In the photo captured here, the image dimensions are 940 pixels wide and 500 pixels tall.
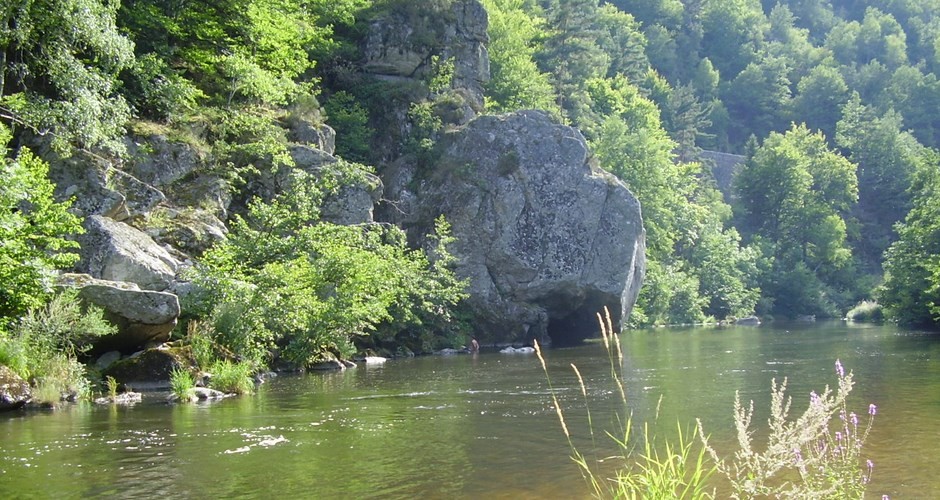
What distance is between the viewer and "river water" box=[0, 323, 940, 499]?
1036 centimetres

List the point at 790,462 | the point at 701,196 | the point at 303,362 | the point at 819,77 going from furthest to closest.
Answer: the point at 819,77
the point at 701,196
the point at 303,362
the point at 790,462

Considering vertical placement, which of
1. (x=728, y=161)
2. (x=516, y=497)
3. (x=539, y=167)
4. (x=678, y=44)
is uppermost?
(x=678, y=44)

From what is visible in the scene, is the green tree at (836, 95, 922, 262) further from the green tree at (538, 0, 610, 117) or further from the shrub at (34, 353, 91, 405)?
the shrub at (34, 353, 91, 405)

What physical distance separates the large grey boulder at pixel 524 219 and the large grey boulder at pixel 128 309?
62.4 ft

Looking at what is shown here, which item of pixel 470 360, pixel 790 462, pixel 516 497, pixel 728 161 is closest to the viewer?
pixel 790 462

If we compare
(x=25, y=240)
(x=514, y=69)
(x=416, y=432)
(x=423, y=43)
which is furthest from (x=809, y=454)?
(x=514, y=69)

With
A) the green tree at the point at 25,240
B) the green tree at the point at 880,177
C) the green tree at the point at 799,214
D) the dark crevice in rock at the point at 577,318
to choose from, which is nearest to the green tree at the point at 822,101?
the green tree at the point at 880,177

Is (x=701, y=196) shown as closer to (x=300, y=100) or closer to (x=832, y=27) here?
(x=300, y=100)

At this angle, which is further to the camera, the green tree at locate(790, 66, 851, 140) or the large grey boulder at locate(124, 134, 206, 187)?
the green tree at locate(790, 66, 851, 140)

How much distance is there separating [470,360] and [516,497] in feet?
67.1

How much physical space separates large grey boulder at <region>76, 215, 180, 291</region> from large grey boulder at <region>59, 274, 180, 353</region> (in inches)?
70.1

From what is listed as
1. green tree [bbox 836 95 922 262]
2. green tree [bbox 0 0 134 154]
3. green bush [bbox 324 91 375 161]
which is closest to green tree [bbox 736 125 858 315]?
green tree [bbox 836 95 922 262]

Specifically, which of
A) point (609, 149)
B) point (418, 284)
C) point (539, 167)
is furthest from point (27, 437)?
point (609, 149)

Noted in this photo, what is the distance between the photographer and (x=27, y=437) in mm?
13430
